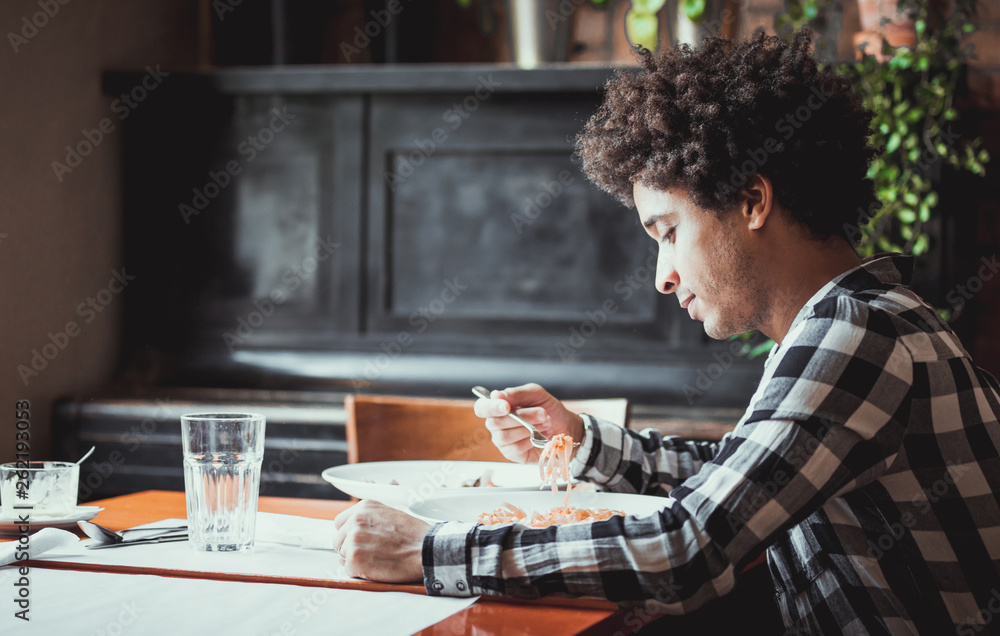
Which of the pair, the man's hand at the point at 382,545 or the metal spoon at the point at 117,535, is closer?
the man's hand at the point at 382,545

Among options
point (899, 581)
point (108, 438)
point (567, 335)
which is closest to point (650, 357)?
point (567, 335)

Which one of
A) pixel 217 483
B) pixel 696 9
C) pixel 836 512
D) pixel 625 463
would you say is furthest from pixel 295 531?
pixel 696 9

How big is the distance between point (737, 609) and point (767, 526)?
1.02 m

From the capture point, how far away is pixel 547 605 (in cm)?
84

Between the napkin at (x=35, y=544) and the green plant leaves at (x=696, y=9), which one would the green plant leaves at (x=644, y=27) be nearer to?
the green plant leaves at (x=696, y=9)

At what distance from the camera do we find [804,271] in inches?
41.9

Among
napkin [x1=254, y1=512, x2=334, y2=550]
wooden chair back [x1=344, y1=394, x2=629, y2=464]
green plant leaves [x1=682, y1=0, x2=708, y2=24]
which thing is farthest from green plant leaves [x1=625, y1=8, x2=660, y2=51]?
napkin [x1=254, y1=512, x2=334, y2=550]

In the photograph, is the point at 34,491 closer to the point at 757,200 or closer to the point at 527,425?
the point at 527,425

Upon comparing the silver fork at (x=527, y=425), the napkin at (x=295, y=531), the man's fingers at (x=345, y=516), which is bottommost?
the napkin at (x=295, y=531)

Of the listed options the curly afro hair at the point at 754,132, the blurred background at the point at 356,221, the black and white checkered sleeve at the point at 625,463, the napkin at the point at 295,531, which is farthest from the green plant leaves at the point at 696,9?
the napkin at the point at 295,531

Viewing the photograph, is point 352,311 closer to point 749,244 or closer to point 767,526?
point 749,244

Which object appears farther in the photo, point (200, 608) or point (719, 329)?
point (719, 329)

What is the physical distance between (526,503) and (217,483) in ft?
1.18

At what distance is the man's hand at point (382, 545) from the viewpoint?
Result: 34.5 inches
